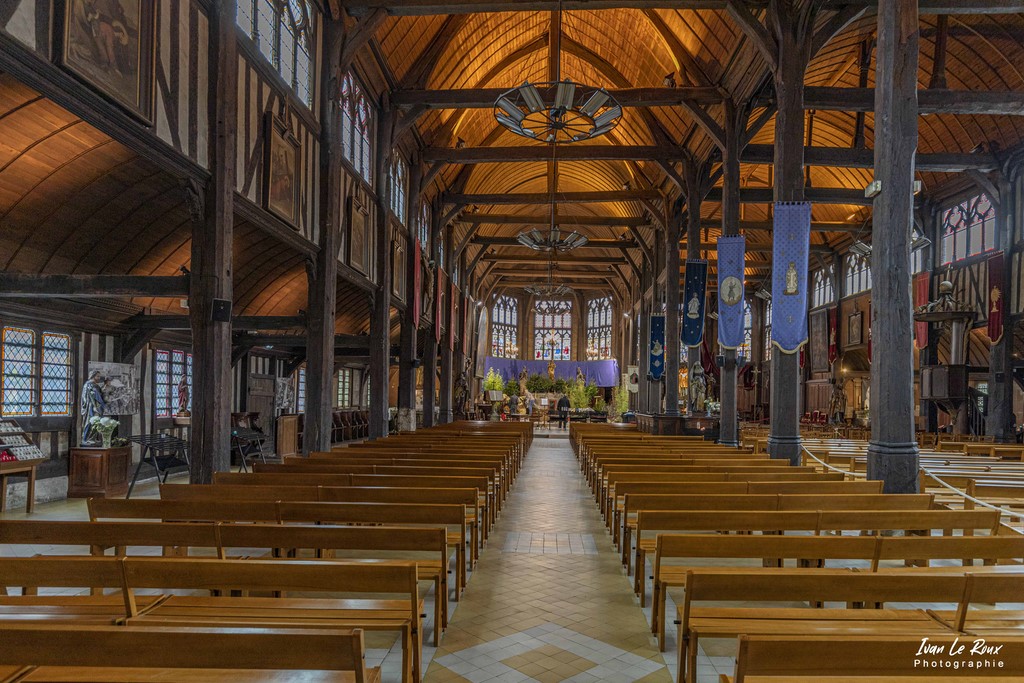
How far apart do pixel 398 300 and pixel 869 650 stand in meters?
16.3

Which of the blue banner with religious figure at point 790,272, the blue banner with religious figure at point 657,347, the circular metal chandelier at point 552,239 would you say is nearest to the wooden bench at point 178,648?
the blue banner with religious figure at point 790,272

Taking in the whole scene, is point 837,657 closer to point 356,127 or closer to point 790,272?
point 790,272

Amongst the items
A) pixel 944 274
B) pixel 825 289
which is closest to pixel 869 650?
pixel 944 274

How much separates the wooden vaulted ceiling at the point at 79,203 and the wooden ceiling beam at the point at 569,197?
468 inches

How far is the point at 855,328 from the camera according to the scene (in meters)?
26.6

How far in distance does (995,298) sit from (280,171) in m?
17.9

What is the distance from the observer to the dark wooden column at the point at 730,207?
48.0 ft

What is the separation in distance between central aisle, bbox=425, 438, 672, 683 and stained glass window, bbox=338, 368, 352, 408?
15037 mm

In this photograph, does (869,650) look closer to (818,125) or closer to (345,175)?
(345,175)

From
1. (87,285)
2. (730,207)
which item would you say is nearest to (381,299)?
(730,207)

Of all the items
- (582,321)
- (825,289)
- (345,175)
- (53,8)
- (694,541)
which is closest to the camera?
(694,541)

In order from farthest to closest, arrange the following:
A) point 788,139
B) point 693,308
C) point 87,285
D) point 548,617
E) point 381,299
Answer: point 693,308 → point 381,299 → point 788,139 → point 87,285 → point 548,617

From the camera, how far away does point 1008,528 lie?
596 cm

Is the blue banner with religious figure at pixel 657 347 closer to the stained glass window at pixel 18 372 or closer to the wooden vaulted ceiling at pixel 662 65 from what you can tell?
the wooden vaulted ceiling at pixel 662 65
